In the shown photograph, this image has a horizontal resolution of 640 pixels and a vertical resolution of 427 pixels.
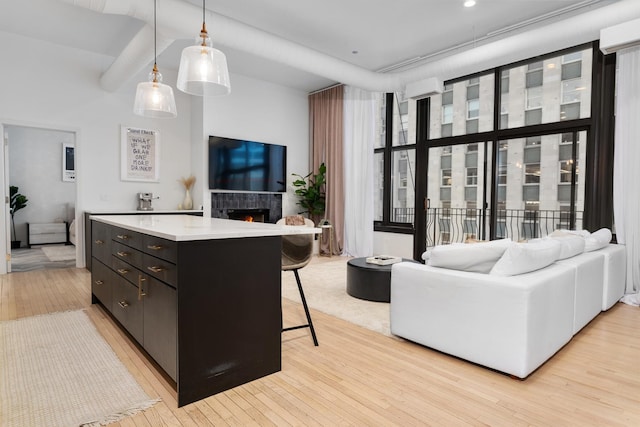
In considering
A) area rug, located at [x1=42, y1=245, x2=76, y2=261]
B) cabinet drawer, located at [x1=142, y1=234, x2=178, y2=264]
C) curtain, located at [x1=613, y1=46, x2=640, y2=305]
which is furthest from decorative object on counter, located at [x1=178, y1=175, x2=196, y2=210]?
curtain, located at [x1=613, y1=46, x2=640, y2=305]

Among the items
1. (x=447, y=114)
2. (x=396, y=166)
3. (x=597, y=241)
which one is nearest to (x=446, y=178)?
(x=396, y=166)

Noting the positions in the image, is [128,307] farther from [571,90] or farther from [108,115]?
[571,90]

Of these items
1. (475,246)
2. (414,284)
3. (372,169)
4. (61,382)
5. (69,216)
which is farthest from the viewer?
(69,216)

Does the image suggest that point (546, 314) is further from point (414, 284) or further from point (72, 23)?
point (72, 23)

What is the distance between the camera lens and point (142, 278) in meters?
2.27

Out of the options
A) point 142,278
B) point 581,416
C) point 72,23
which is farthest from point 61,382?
point 72,23

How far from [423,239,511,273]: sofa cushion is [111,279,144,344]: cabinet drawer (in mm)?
1986

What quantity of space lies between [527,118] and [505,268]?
11.6 feet

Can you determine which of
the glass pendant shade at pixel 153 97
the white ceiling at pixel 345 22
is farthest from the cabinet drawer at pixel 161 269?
the white ceiling at pixel 345 22

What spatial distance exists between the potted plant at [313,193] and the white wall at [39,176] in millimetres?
4861

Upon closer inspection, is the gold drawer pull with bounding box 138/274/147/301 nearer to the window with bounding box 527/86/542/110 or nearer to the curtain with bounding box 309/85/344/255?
the curtain with bounding box 309/85/344/255

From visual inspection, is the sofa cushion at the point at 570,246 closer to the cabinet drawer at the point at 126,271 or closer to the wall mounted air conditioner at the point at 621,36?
the wall mounted air conditioner at the point at 621,36

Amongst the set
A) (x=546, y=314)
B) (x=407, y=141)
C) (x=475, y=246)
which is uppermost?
(x=407, y=141)

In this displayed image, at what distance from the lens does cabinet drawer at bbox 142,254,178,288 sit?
187 cm
